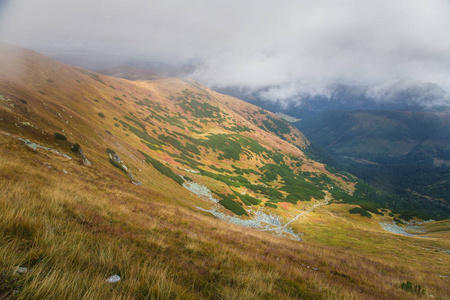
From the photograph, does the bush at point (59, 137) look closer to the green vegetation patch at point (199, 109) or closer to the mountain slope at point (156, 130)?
the mountain slope at point (156, 130)

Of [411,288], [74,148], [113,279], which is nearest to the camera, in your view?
[113,279]

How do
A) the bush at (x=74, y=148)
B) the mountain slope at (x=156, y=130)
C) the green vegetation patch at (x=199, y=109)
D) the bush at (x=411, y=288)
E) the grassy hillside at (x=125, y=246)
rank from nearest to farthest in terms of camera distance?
the grassy hillside at (x=125, y=246)
the bush at (x=411, y=288)
the bush at (x=74, y=148)
the mountain slope at (x=156, y=130)
the green vegetation patch at (x=199, y=109)

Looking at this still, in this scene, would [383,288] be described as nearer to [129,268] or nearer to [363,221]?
[129,268]

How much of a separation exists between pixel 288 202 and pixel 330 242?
2907 centimetres

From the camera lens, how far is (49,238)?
9.68 ft

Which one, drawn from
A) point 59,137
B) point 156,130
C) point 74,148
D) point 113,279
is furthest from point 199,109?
point 113,279

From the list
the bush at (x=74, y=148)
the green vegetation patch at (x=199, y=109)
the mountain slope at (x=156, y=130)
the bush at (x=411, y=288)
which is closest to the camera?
the bush at (x=411, y=288)

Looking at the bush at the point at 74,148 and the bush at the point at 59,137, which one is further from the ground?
the bush at the point at 59,137

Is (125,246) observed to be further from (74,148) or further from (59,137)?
(59,137)

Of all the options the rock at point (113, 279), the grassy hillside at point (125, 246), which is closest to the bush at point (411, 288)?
the grassy hillside at point (125, 246)

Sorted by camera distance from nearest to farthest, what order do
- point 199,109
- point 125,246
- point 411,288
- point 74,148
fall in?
1. point 125,246
2. point 411,288
3. point 74,148
4. point 199,109

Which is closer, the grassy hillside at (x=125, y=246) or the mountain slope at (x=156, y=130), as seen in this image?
the grassy hillside at (x=125, y=246)

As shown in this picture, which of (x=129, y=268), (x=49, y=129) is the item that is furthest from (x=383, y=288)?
(x=49, y=129)

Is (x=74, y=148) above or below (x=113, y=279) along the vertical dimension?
below
